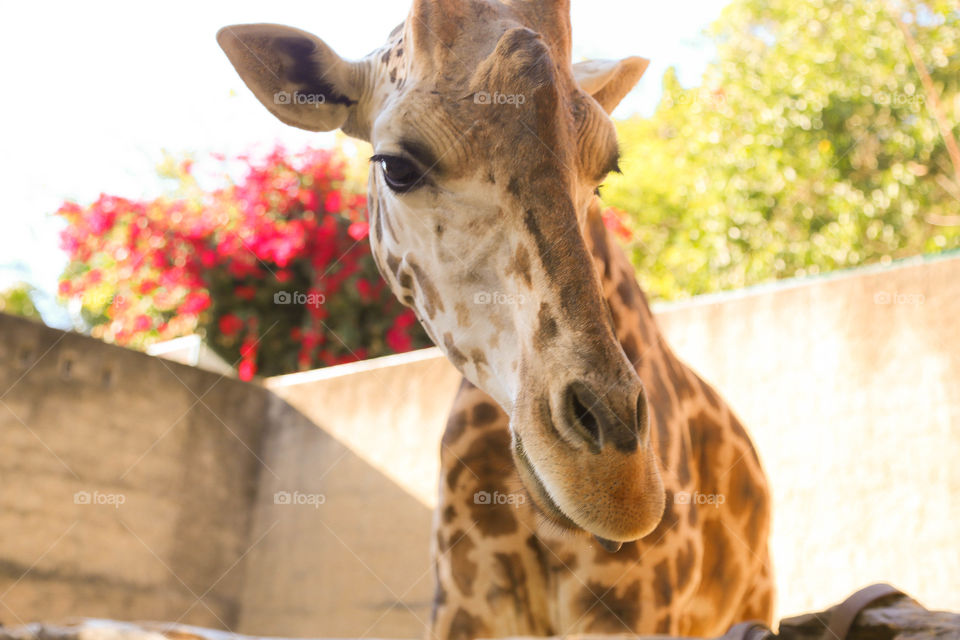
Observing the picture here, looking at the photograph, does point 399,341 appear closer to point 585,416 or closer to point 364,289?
point 364,289

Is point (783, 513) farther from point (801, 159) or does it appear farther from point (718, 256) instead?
point (801, 159)

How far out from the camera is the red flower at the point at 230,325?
19.9 feet

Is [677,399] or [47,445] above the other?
[677,399]

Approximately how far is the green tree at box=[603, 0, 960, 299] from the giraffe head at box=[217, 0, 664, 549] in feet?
18.9

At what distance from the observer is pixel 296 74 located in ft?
6.34

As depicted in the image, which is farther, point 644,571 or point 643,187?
point 643,187

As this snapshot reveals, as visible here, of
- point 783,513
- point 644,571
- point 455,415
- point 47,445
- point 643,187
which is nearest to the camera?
point 644,571

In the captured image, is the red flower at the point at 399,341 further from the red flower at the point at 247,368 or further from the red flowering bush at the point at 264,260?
the red flower at the point at 247,368

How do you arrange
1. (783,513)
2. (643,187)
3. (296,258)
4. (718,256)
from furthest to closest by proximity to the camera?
(643,187)
(718,256)
(296,258)
(783,513)

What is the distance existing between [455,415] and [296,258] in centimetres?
440

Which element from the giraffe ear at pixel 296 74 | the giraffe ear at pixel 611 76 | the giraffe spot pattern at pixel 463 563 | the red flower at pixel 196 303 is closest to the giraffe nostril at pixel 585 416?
the giraffe spot pattern at pixel 463 563

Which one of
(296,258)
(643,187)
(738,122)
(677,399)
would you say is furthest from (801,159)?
(677,399)

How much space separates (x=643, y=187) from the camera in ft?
35.1

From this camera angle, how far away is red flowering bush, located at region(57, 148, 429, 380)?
5914mm
